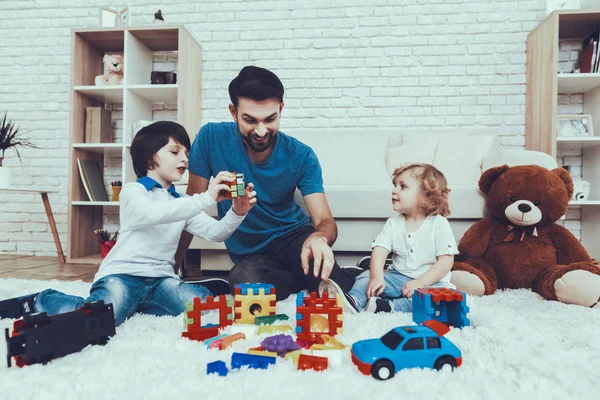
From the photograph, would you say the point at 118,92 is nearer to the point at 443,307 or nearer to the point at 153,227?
the point at 153,227

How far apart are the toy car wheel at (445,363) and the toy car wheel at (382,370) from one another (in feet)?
0.34

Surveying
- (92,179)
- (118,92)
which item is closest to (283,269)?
(92,179)

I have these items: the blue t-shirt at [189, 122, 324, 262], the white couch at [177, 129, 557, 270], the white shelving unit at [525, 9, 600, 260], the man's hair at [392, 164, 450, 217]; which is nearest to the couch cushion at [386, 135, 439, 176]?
the white couch at [177, 129, 557, 270]

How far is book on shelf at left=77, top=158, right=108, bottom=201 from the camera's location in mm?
2818

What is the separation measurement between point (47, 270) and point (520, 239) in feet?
7.98

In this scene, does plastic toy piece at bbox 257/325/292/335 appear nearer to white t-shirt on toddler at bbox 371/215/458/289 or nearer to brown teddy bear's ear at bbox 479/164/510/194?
white t-shirt on toddler at bbox 371/215/458/289

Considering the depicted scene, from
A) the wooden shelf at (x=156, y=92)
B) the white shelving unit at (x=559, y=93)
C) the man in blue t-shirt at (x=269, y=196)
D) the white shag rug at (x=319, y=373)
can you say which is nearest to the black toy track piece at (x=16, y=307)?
the white shag rug at (x=319, y=373)

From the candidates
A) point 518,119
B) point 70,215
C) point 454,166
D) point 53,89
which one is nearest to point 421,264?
point 454,166

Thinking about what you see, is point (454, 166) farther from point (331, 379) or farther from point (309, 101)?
point (331, 379)

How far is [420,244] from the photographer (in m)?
1.54

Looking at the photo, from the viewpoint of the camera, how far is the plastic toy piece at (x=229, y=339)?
3.10 ft

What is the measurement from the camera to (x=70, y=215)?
2.81 metres

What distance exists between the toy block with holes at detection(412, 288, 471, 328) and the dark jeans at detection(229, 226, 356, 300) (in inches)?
14.3

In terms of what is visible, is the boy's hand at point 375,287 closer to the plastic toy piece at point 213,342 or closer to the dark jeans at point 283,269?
the dark jeans at point 283,269
